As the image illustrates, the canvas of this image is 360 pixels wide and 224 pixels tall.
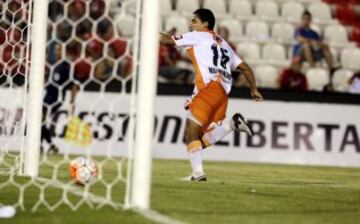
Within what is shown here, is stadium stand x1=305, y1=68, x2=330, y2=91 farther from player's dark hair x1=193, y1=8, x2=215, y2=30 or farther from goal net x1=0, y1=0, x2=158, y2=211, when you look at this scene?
player's dark hair x1=193, y1=8, x2=215, y2=30

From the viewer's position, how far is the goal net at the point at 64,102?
732cm

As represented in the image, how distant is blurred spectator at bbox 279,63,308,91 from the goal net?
278 cm

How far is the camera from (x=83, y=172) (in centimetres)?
727

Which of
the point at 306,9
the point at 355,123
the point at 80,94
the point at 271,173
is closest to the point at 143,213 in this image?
the point at 271,173

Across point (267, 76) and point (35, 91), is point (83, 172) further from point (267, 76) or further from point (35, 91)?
point (267, 76)

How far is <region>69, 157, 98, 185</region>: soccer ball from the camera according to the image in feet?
23.7

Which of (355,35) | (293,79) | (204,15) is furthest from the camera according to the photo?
(355,35)

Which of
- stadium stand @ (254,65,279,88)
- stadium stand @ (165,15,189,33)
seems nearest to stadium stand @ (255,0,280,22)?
stadium stand @ (254,65,279,88)

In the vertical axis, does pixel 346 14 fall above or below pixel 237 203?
above

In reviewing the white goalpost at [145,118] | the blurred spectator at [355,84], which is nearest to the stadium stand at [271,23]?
the blurred spectator at [355,84]

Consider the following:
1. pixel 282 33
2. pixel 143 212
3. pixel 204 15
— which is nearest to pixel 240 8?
pixel 282 33

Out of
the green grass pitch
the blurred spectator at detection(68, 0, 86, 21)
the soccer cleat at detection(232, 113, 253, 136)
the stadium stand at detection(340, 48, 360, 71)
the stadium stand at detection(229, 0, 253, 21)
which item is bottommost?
the green grass pitch

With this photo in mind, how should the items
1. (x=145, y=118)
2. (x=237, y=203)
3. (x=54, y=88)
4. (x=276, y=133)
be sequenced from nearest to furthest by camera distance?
1. (x=145, y=118)
2. (x=237, y=203)
3. (x=54, y=88)
4. (x=276, y=133)

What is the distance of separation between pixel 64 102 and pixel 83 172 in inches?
267
